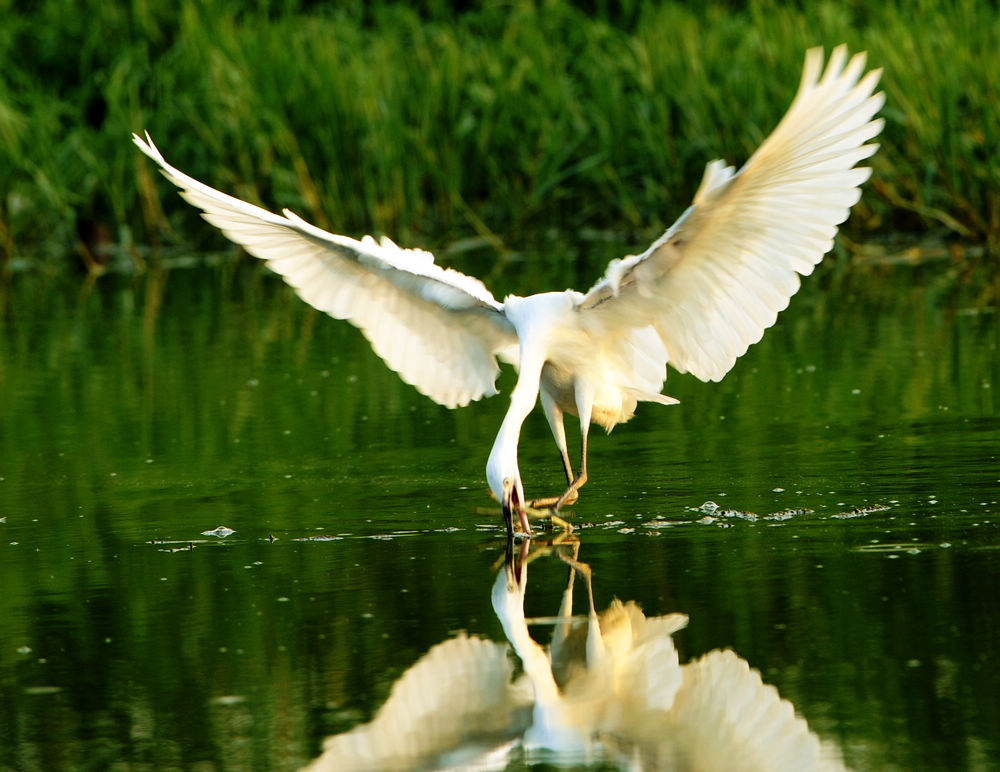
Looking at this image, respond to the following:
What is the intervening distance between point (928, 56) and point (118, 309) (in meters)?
6.57

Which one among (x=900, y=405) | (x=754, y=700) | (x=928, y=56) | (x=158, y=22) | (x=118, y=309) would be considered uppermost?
(x=158, y=22)

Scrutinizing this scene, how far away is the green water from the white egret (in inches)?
17.0

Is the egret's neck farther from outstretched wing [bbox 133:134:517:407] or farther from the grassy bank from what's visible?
the grassy bank

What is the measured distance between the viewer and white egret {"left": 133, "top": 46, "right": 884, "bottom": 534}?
6.36 meters

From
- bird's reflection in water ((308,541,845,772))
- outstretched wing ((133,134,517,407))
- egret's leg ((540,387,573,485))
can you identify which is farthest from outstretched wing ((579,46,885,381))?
bird's reflection in water ((308,541,845,772))

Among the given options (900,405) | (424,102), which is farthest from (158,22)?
(900,405)

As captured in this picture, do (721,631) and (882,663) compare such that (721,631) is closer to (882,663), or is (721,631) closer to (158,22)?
(882,663)

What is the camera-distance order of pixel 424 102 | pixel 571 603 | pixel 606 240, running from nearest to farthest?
pixel 571 603
pixel 424 102
pixel 606 240

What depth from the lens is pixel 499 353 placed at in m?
8.08

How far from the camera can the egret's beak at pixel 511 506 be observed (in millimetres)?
6324

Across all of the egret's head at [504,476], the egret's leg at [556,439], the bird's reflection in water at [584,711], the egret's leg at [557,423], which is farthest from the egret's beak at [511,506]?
the egret's leg at [557,423]

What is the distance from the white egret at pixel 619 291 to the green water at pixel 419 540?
432 millimetres

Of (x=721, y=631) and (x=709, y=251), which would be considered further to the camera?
(x=709, y=251)

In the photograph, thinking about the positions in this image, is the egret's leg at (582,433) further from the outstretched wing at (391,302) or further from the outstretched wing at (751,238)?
the outstretched wing at (391,302)
